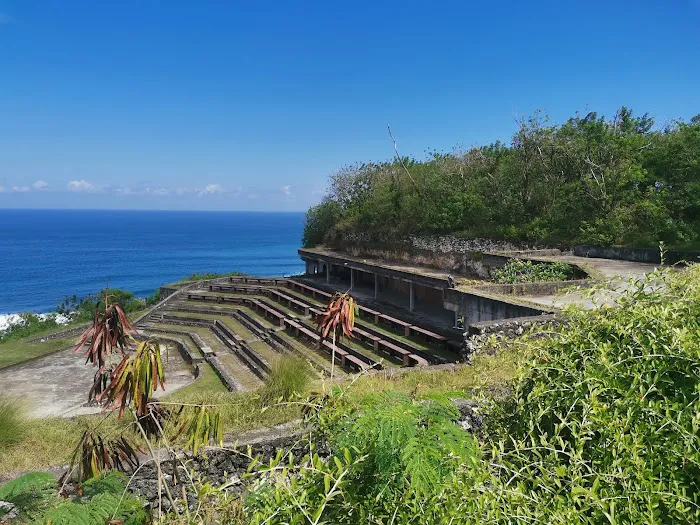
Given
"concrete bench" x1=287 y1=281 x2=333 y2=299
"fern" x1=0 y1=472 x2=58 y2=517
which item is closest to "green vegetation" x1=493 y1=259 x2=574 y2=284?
"concrete bench" x1=287 y1=281 x2=333 y2=299

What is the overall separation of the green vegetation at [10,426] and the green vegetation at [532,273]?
13.0 m

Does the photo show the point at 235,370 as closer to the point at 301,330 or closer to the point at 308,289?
the point at 301,330

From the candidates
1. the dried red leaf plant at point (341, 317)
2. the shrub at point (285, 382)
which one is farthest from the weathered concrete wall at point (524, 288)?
the dried red leaf plant at point (341, 317)

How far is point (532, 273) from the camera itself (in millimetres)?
15219

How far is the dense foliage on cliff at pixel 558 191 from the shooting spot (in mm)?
20234

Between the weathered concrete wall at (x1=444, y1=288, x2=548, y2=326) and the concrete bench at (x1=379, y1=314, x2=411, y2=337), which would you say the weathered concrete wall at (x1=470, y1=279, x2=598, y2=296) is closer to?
the weathered concrete wall at (x1=444, y1=288, x2=548, y2=326)

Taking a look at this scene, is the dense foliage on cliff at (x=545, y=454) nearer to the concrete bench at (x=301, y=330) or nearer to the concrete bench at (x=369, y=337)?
the concrete bench at (x=369, y=337)

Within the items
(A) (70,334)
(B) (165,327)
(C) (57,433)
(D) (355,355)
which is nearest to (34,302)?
(A) (70,334)

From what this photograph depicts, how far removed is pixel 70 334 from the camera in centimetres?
2344

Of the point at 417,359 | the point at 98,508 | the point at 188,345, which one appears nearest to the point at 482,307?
the point at 417,359

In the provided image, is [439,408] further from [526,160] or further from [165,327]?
[526,160]

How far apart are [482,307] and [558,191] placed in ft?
47.5

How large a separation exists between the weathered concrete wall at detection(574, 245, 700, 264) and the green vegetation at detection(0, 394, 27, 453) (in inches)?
688

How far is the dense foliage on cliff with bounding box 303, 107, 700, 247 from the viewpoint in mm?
20234
